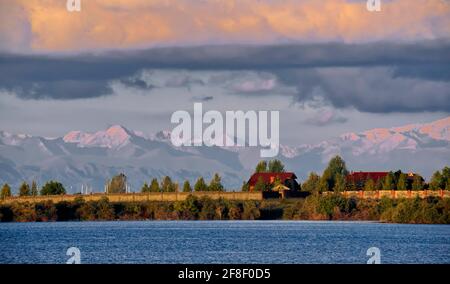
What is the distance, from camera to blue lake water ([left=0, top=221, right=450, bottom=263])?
347ft

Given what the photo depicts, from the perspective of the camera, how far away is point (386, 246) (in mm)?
121750

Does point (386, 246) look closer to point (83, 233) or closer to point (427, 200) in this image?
point (83, 233)

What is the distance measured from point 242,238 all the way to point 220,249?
19559 mm

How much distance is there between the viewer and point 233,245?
123 meters

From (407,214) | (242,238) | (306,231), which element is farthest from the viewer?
(407,214)

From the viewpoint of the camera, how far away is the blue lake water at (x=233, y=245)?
106 meters
